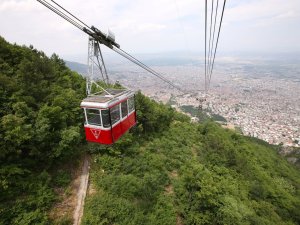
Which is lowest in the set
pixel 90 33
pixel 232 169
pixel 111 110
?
pixel 232 169

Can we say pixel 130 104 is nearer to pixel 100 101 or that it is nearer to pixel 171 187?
pixel 100 101

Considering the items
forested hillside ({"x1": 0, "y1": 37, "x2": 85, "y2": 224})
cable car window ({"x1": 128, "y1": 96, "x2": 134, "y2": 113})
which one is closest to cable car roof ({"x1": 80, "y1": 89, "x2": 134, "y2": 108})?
cable car window ({"x1": 128, "y1": 96, "x2": 134, "y2": 113})

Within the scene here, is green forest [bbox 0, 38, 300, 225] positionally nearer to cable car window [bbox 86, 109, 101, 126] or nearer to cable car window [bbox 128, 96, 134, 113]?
cable car window [bbox 86, 109, 101, 126]

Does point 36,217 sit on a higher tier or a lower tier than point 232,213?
higher

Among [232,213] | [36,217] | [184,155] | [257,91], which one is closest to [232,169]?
[184,155]

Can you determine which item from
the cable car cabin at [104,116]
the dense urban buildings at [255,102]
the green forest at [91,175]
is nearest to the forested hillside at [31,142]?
the green forest at [91,175]

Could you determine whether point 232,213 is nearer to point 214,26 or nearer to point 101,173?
point 101,173
